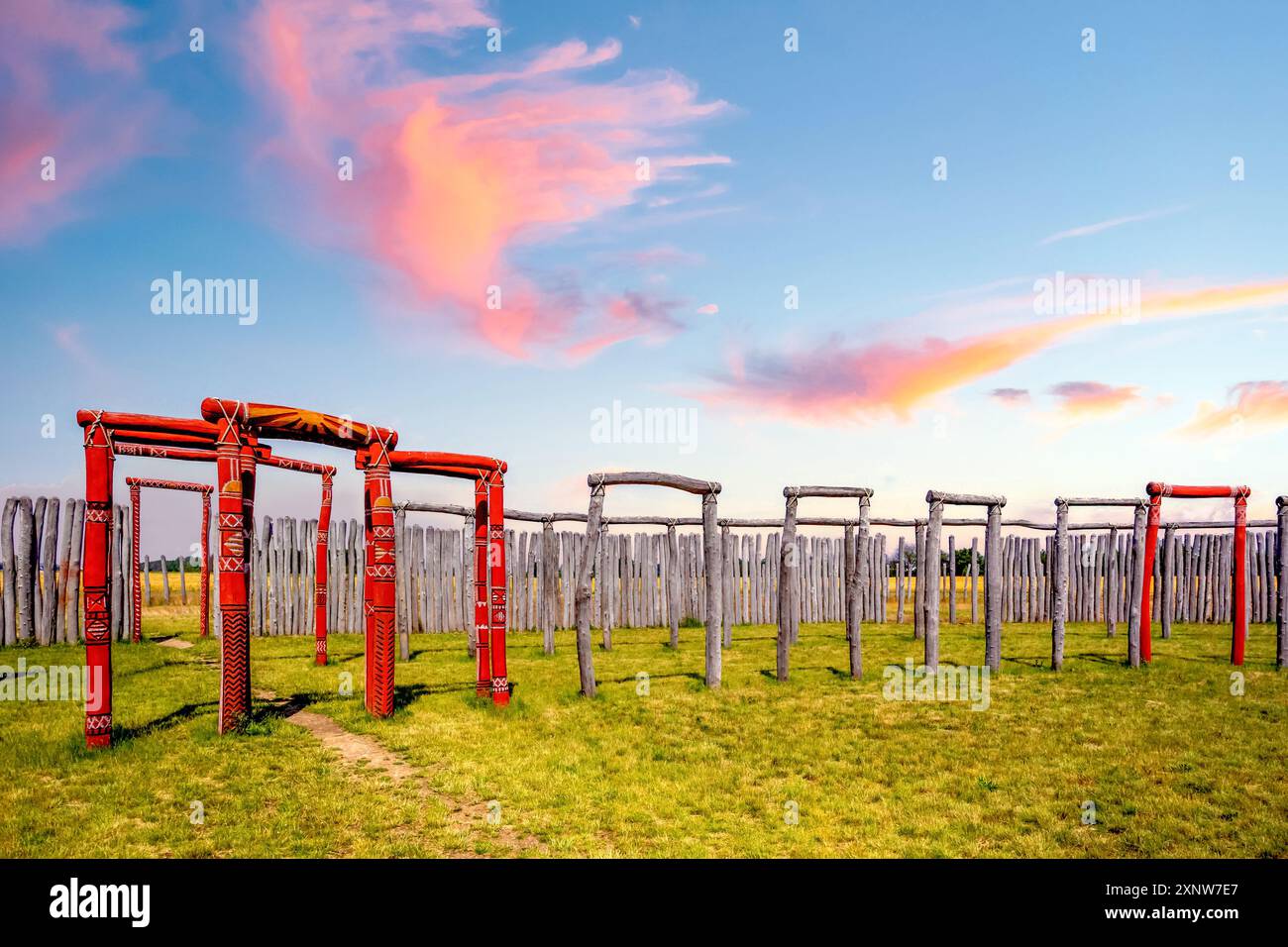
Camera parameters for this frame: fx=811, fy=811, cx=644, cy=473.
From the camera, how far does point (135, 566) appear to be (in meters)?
17.1

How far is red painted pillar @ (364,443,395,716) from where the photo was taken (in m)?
9.46

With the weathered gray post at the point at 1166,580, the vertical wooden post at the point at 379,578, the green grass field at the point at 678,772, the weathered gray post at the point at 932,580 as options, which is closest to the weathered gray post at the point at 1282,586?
the green grass field at the point at 678,772

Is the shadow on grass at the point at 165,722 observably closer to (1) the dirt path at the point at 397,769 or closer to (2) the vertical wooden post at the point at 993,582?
(1) the dirt path at the point at 397,769

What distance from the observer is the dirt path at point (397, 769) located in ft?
19.3

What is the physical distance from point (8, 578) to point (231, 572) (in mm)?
11256

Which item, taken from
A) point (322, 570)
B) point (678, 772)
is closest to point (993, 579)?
point (678, 772)

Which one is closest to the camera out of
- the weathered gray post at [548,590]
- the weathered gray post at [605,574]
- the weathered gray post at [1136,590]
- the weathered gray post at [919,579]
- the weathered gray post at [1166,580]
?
the weathered gray post at [1136,590]

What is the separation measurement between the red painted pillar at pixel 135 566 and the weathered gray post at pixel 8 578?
1.97 m

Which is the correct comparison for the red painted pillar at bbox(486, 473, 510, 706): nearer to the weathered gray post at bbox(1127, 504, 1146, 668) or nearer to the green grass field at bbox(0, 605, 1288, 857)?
the green grass field at bbox(0, 605, 1288, 857)

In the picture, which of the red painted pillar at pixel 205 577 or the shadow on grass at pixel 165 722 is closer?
the shadow on grass at pixel 165 722

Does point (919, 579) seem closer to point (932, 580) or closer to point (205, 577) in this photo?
point (932, 580)

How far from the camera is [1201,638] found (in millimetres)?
17469

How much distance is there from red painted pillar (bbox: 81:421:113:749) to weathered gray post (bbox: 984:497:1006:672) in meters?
11.7
